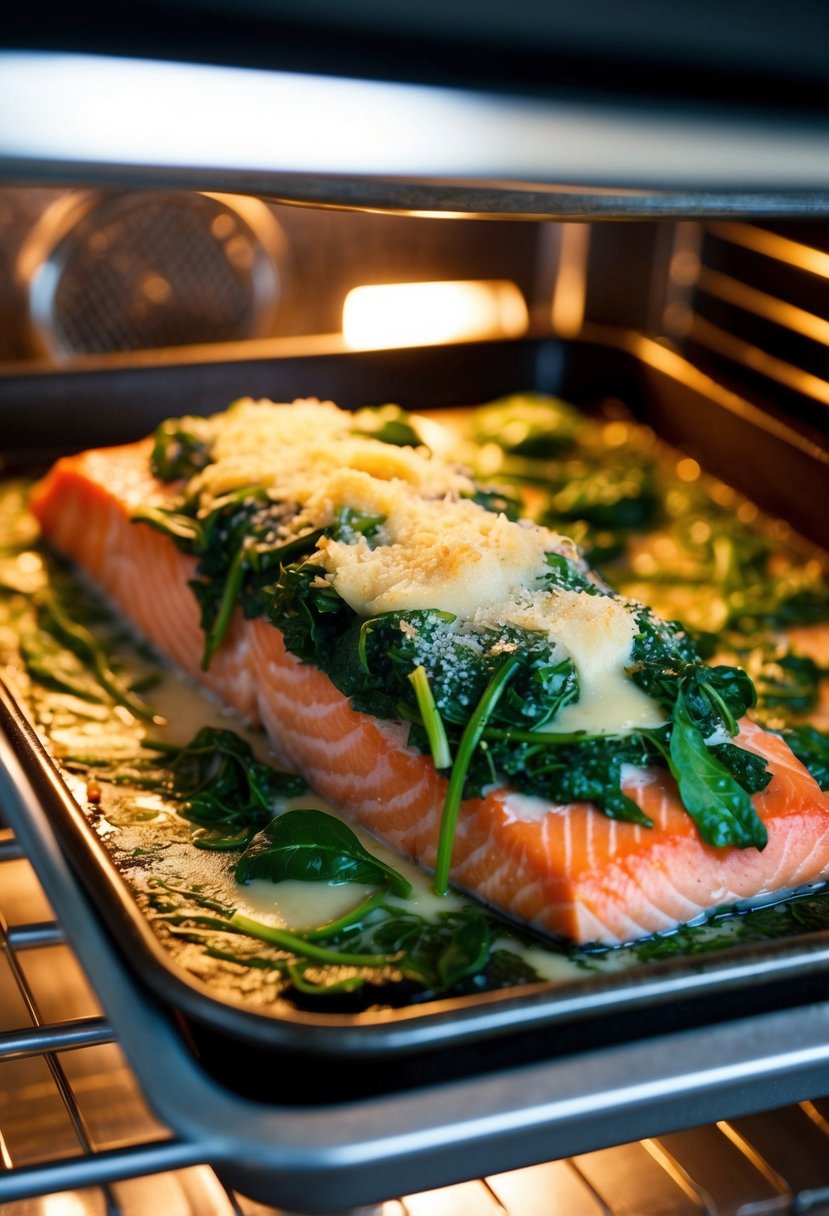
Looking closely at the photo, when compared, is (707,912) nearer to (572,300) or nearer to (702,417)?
(702,417)

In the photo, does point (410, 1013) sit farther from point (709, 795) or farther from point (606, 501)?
point (606, 501)

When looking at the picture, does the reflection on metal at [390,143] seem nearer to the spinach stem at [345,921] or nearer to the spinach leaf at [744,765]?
the spinach leaf at [744,765]

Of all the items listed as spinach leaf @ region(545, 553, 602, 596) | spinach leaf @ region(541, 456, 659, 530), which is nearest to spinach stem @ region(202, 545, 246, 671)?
spinach leaf @ region(545, 553, 602, 596)

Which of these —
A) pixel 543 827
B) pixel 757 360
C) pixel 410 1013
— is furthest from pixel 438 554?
pixel 757 360

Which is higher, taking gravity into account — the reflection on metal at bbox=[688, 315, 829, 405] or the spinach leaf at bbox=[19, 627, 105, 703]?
the reflection on metal at bbox=[688, 315, 829, 405]

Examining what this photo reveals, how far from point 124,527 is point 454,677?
1110 millimetres

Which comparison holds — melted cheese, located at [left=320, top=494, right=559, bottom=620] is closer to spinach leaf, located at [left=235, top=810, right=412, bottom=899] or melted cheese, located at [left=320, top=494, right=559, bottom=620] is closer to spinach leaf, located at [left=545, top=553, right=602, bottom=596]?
spinach leaf, located at [left=545, top=553, right=602, bottom=596]

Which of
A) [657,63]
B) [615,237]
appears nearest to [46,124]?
[657,63]

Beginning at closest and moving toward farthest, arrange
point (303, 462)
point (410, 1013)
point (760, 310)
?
1. point (410, 1013)
2. point (303, 462)
3. point (760, 310)

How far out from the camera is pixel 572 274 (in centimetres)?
418

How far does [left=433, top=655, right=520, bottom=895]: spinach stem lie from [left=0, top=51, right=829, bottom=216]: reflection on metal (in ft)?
1.88

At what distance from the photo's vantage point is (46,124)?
3.46ft

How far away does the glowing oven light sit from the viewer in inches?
159

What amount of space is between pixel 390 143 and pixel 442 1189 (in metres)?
1.18
